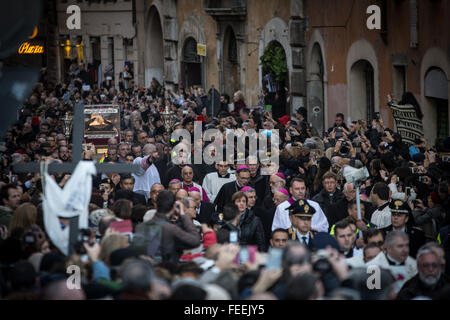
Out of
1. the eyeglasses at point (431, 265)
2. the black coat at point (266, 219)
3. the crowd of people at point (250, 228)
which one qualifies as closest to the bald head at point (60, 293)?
the crowd of people at point (250, 228)

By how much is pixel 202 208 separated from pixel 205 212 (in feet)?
0.22

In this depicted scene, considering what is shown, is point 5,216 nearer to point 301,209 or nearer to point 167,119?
point 301,209

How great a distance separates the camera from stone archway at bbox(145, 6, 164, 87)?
3819cm

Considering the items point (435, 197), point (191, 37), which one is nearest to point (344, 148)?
point (435, 197)

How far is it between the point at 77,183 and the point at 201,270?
1319 millimetres

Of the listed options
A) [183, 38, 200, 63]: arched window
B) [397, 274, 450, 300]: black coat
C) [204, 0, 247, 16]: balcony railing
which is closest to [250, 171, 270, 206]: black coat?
[397, 274, 450, 300]: black coat

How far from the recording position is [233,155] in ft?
44.4

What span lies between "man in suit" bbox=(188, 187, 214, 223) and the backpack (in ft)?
9.53

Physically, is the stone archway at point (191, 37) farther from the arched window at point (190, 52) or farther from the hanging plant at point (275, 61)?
the hanging plant at point (275, 61)

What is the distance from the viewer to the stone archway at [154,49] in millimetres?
38188

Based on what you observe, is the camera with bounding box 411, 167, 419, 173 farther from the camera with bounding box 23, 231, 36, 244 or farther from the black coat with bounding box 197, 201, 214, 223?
the camera with bounding box 23, 231, 36, 244

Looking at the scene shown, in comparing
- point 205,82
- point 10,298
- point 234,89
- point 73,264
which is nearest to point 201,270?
point 73,264

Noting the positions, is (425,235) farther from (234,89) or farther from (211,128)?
(234,89)
